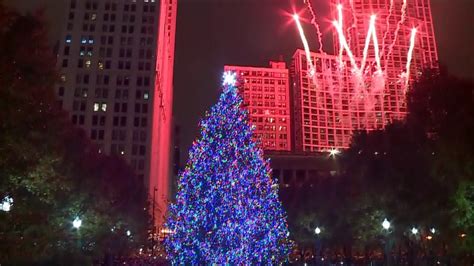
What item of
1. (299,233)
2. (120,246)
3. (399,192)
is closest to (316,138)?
(299,233)

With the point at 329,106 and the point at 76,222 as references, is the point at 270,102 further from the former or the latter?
the point at 76,222

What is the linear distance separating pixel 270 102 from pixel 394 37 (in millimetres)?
48362

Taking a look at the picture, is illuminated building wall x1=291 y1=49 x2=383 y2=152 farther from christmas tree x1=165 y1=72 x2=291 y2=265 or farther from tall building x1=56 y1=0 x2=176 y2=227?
christmas tree x1=165 y1=72 x2=291 y2=265

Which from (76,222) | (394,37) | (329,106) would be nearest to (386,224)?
(76,222)

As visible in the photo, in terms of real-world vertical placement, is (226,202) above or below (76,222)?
below

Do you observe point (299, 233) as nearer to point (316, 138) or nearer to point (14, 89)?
point (14, 89)

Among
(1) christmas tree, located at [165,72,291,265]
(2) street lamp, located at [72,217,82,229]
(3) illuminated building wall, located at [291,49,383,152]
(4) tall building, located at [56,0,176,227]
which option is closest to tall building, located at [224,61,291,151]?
(3) illuminated building wall, located at [291,49,383,152]

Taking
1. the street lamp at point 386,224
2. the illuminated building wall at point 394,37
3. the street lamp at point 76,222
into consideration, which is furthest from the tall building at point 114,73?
the street lamp at point 386,224

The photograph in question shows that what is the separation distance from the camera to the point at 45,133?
66.4 feet

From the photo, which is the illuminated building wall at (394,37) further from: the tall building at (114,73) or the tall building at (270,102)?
the tall building at (114,73)

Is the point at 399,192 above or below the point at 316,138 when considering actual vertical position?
below

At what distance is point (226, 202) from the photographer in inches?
960

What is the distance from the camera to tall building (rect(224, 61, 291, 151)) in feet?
565

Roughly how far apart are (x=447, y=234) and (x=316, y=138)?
452 feet
